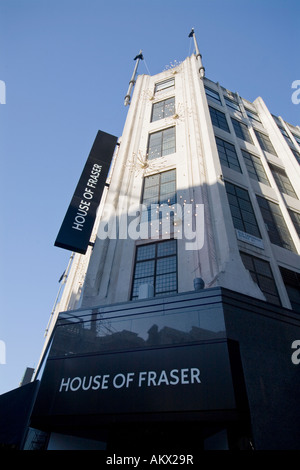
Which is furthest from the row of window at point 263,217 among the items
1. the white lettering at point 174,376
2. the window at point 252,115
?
the window at point 252,115

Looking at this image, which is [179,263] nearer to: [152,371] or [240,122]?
[152,371]

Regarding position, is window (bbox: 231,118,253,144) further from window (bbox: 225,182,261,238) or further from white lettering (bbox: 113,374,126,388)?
white lettering (bbox: 113,374,126,388)

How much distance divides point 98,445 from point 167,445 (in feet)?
6.01

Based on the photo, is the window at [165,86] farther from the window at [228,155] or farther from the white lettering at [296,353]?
the white lettering at [296,353]

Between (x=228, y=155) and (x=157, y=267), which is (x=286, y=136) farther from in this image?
(x=157, y=267)

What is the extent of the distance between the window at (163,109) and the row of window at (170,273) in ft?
35.5

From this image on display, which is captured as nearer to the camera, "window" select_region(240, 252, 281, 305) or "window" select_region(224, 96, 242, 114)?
"window" select_region(240, 252, 281, 305)

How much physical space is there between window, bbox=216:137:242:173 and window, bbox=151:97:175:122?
3.83 metres

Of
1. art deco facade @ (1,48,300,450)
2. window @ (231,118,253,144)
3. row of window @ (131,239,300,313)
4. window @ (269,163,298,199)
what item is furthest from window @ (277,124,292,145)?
row of window @ (131,239,300,313)

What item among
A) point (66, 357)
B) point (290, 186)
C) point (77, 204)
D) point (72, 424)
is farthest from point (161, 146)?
point (72, 424)

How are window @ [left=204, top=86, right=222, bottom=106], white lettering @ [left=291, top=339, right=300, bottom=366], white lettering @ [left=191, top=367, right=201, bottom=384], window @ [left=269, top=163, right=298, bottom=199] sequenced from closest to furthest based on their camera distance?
white lettering @ [left=191, top=367, right=201, bottom=384] < white lettering @ [left=291, top=339, right=300, bottom=366] < window @ [left=269, top=163, right=298, bottom=199] < window @ [left=204, top=86, right=222, bottom=106]

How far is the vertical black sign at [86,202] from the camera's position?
11016mm

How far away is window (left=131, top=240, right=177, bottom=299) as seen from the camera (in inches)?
398

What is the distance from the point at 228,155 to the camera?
1664cm
